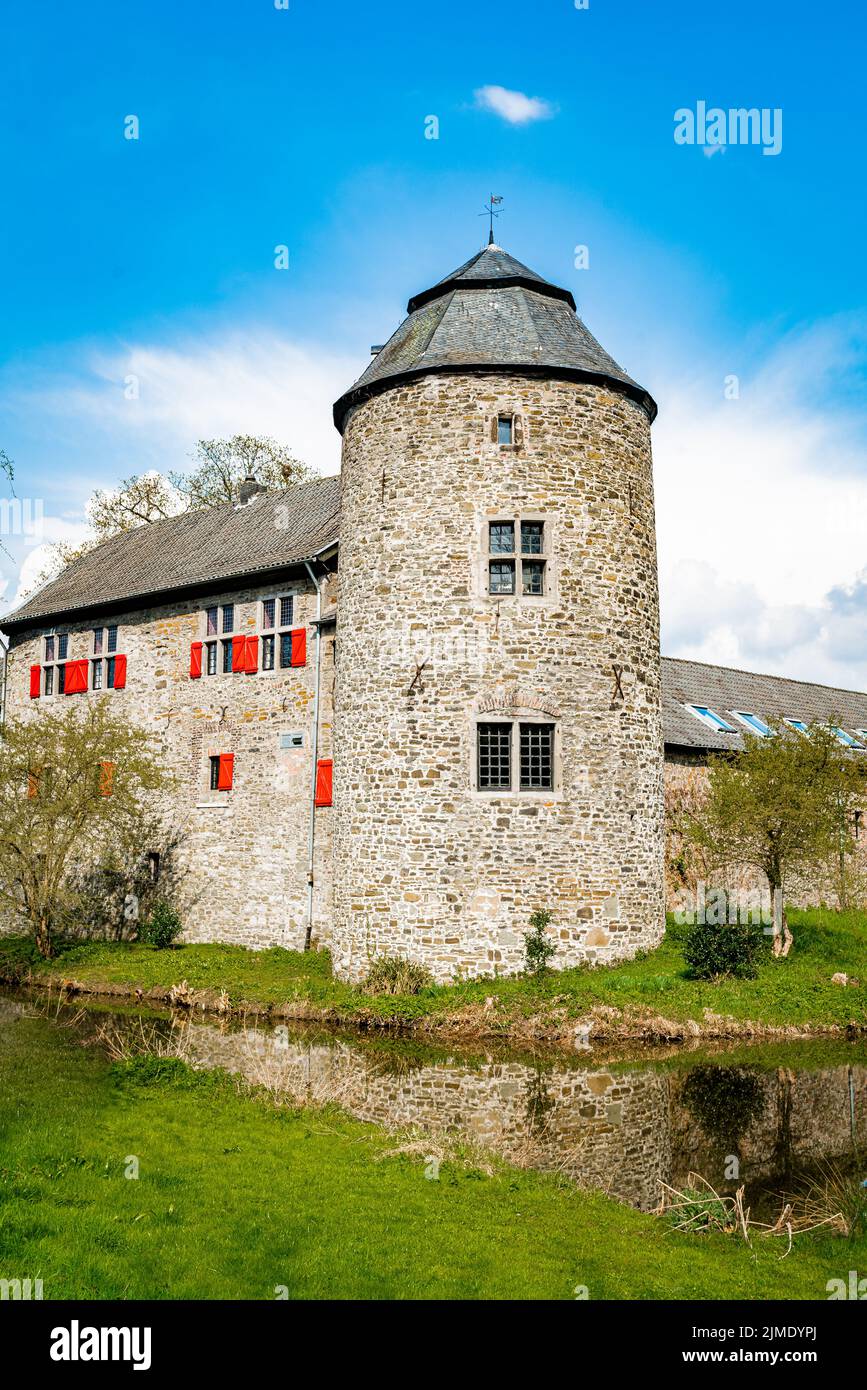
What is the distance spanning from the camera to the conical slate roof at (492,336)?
55.9 feet

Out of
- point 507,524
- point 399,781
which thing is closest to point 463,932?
point 399,781

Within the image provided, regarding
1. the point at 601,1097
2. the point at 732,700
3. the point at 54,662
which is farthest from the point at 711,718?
the point at 54,662

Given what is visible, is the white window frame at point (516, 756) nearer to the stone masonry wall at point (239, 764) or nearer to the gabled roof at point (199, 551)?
the stone masonry wall at point (239, 764)

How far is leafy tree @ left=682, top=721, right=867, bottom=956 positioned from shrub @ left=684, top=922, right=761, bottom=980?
1488 millimetres

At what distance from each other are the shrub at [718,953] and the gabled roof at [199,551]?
10361 millimetres

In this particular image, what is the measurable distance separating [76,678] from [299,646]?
7961 millimetres

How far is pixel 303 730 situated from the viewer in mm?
20781

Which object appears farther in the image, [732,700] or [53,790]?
[732,700]

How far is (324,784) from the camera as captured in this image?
65.3 ft

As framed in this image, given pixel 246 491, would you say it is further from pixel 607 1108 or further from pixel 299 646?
pixel 607 1108

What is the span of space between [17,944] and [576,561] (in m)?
14.4

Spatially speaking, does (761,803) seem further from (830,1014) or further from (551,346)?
(551,346)

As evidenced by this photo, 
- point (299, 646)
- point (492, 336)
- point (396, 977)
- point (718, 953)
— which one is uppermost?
point (492, 336)

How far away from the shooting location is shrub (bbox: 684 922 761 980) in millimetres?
15336
